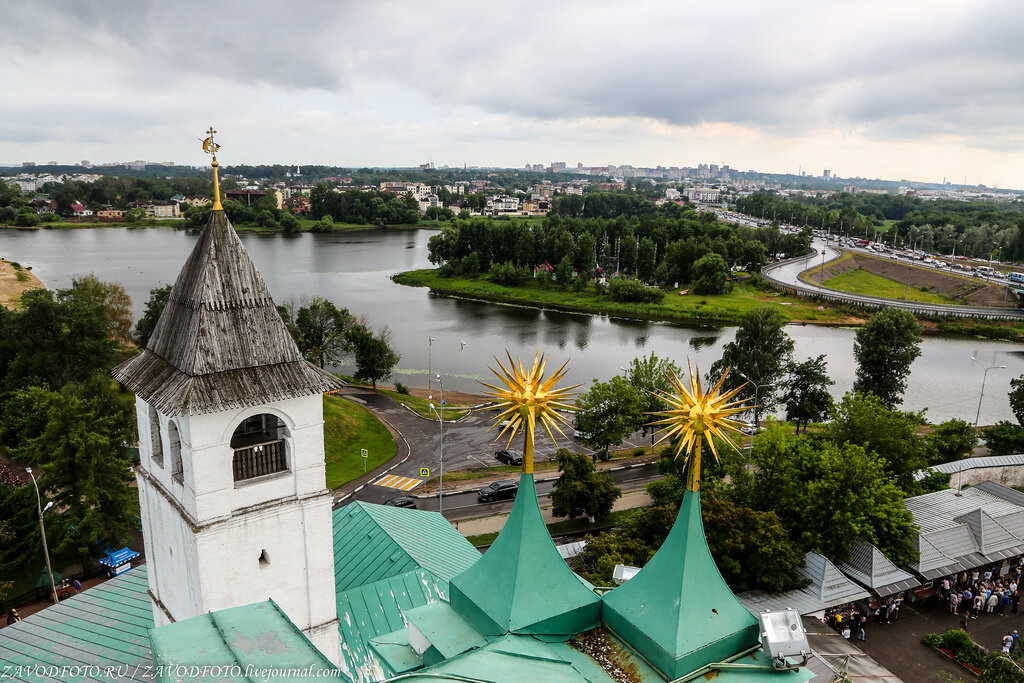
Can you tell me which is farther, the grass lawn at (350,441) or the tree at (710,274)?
the tree at (710,274)

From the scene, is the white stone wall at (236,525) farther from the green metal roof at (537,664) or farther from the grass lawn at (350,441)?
the grass lawn at (350,441)

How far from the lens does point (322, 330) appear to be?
5191 cm

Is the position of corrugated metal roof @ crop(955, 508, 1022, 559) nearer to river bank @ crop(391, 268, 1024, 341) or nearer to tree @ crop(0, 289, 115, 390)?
tree @ crop(0, 289, 115, 390)

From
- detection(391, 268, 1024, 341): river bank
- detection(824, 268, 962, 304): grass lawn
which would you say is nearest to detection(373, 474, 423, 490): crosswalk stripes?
detection(391, 268, 1024, 341): river bank

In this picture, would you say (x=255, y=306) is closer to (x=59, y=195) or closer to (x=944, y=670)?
(x=944, y=670)

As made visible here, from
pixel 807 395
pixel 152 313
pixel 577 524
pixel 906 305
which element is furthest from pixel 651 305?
pixel 577 524

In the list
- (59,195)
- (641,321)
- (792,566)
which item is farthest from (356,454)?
(59,195)

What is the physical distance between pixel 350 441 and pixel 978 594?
2996 centimetres

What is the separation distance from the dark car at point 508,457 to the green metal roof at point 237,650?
2621 cm

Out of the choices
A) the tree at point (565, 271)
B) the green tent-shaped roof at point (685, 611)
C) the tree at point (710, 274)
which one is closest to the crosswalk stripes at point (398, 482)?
the green tent-shaped roof at point (685, 611)

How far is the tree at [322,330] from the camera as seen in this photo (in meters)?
51.1

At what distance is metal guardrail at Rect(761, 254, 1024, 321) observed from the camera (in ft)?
252

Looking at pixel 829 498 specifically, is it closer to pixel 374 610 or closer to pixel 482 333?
pixel 374 610

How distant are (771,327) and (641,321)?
35769mm
